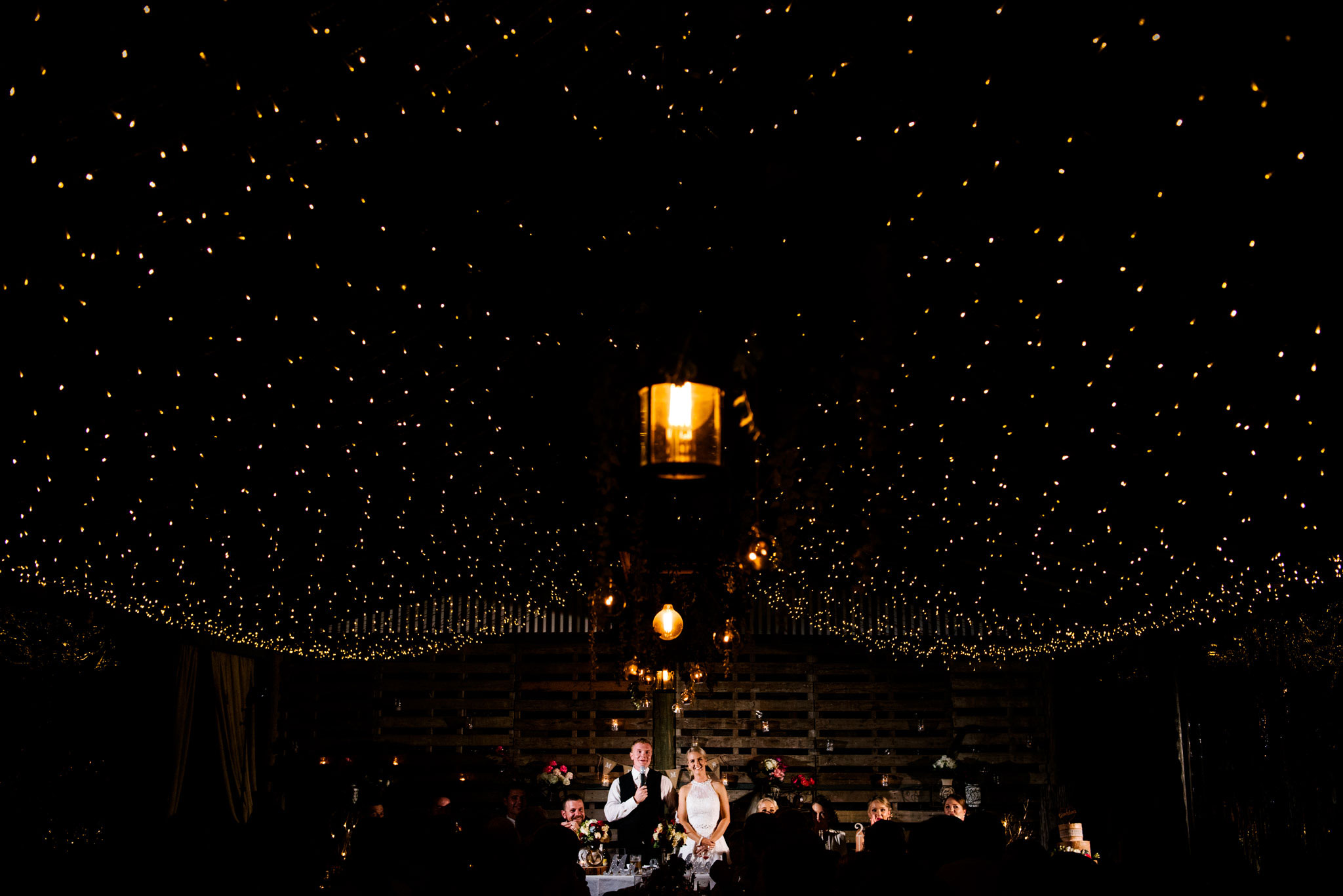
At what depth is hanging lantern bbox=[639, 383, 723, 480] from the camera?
3721 mm

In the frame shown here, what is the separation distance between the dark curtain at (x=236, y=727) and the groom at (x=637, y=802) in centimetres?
600

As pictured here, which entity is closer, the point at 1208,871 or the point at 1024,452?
the point at 1208,871

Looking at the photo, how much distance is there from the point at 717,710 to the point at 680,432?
11.0 metres

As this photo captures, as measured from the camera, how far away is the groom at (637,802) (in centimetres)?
783

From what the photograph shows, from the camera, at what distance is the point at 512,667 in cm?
1426

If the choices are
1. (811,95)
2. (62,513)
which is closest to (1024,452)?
(811,95)

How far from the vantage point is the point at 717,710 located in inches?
552

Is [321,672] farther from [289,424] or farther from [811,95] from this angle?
[811,95]

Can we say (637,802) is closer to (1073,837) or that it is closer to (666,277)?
(1073,837)

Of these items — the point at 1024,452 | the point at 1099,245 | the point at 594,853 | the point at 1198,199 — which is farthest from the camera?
the point at 1024,452

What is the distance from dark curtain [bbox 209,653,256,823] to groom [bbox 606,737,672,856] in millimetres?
6002

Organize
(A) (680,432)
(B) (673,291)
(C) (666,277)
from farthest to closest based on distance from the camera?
(C) (666,277) → (B) (673,291) → (A) (680,432)

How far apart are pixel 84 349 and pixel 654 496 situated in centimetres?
441

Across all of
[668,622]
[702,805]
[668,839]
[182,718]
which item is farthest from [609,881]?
[182,718]
